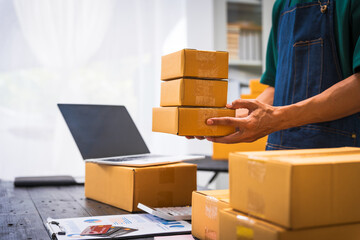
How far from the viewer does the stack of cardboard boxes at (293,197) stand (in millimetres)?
601

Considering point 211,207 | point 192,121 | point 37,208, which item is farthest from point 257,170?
point 37,208

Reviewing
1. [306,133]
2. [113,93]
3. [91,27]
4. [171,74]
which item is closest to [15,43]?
[91,27]

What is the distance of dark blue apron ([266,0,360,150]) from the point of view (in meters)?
1.19

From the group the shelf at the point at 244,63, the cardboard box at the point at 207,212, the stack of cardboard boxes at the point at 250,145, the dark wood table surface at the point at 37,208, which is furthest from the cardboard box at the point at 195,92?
the shelf at the point at 244,63

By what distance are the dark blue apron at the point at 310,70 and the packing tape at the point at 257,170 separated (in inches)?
23.6

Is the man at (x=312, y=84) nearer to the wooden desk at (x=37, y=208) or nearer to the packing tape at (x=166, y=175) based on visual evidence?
the packing tape at (x=166, y=175)

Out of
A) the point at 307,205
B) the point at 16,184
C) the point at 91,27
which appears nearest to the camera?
the point at 307,205

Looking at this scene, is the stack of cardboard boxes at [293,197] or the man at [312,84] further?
the man at [312,84]

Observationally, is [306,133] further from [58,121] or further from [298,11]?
[58,121]

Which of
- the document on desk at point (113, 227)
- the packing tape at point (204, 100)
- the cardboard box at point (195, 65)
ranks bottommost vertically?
the document on desk at point (113, 227)

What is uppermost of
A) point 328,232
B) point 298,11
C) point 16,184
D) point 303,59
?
point 298,11

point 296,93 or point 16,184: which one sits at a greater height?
point 296,93

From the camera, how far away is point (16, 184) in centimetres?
171

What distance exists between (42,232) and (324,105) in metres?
0.79
